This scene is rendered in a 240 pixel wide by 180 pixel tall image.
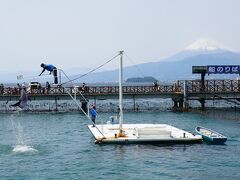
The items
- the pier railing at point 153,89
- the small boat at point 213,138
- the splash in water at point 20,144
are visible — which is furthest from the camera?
the pier railing at point 153,89

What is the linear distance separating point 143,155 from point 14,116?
36000 mm

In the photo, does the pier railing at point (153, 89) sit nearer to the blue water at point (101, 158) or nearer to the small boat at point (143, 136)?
the blue water at point (101, 158)

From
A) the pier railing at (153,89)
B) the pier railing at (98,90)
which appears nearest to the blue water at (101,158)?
the pier railing at (98,90)

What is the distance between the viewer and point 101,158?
101 ft

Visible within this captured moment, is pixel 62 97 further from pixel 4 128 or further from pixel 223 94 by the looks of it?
pixel 223 94

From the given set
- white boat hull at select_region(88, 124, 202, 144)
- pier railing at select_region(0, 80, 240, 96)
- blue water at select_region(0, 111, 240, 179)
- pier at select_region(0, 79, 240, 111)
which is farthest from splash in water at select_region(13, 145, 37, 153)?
pier railing at select_region(0, 80, 240, 96)

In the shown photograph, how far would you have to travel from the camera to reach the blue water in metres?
26.5

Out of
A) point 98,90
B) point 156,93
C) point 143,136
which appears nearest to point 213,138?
point 143,136

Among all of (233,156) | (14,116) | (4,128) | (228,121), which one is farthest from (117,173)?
(14,116)

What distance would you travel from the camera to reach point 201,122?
53.1m

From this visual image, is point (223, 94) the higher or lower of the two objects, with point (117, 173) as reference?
higher

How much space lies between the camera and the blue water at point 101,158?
2655 cm

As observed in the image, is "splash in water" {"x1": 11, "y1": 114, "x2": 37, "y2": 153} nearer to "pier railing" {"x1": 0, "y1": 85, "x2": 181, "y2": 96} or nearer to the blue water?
the blue water

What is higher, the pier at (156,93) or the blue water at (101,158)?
the pier at (156,93)
